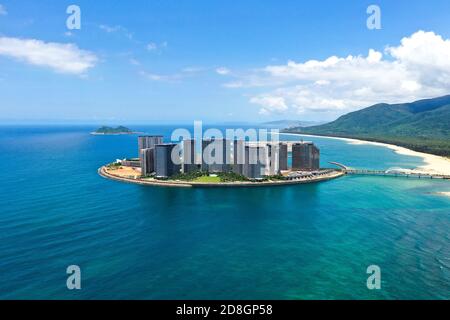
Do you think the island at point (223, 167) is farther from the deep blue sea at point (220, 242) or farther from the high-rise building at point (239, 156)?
the deep blue sea at point (220, 242)

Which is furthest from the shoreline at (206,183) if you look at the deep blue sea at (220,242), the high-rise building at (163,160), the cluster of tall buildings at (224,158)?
the deep blue sea at (220,242)

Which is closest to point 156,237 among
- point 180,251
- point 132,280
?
point 180,251

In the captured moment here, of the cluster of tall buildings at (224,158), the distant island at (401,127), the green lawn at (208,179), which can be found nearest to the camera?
the green lawn at (208,179)

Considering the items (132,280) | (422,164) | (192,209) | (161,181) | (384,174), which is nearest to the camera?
(132,280)

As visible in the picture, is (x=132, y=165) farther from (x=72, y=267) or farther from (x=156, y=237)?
(x=72, y=267)

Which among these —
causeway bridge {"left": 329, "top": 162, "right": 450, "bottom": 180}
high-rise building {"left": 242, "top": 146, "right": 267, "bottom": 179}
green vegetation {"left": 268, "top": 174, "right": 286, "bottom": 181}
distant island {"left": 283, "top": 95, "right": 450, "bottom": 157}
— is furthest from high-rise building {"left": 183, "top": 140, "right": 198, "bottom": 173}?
distant island {"left": 283, "top": 95, "right": 450, "bottom": 157}
